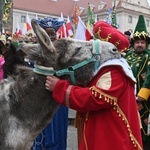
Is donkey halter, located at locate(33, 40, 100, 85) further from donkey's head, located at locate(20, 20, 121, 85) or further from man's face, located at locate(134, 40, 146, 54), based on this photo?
man's face, located at locate(134, 40, 146, 54)

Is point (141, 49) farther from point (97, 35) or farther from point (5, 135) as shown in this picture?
point (5, 135)

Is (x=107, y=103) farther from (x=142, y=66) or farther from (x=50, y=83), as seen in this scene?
(x=142, y=66)

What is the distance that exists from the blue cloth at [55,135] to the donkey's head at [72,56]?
1870 mm

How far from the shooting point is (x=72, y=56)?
7.30ft

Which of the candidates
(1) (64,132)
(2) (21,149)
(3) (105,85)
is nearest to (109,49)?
(3) (105,85)

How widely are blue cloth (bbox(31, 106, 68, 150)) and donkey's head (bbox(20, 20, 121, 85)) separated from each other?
6.14 feet

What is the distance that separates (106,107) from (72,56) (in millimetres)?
423

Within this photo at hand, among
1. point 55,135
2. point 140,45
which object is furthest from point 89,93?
point 140,45

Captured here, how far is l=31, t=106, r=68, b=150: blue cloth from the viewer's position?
4129mm

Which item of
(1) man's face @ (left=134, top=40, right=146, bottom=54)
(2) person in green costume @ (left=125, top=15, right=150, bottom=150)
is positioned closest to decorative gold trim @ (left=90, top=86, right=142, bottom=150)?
(2) person in green costume @ (left=125, top=15, right=150, bottom=150)

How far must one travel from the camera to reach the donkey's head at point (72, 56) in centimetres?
214

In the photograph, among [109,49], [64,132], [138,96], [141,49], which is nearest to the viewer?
[109,49]

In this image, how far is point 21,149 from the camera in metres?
2.12

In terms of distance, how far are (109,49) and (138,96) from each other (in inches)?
97.0
